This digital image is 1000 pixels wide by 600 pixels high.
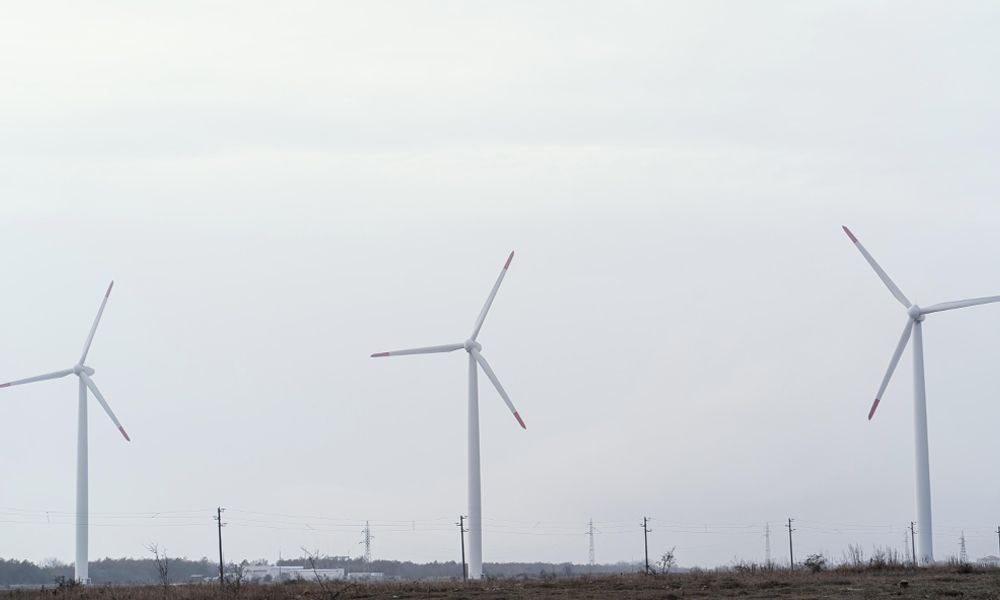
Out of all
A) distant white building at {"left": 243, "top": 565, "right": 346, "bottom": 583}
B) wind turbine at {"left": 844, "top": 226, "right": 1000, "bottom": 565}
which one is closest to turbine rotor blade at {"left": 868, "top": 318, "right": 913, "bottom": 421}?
wind turbine at {"left": 844, "top": 226, "right": 1000, "bottom": 565}

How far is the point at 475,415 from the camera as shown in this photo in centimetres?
9781

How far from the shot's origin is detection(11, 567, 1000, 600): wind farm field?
46500mm

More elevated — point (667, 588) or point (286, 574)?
point (667, 588)

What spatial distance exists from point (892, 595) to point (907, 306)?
174 feet

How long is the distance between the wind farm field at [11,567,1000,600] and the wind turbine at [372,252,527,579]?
3439 centimetres

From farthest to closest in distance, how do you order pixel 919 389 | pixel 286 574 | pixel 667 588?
pixel 286 574 → pixel 919 389 → pixel 667 588

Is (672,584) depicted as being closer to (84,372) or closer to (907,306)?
(907,306)

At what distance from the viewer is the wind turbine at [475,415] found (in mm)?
93688

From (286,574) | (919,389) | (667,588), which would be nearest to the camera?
(667,588)

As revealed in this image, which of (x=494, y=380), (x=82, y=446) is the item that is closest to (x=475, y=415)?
(x=494, y=380)

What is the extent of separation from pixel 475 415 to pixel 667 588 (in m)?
48.4

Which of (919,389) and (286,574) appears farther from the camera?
(286,574)

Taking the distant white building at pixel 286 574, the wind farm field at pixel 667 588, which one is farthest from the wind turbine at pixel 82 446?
the wind farm field at pixel 667 588

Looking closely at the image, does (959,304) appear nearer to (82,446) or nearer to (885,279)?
(885,279)
